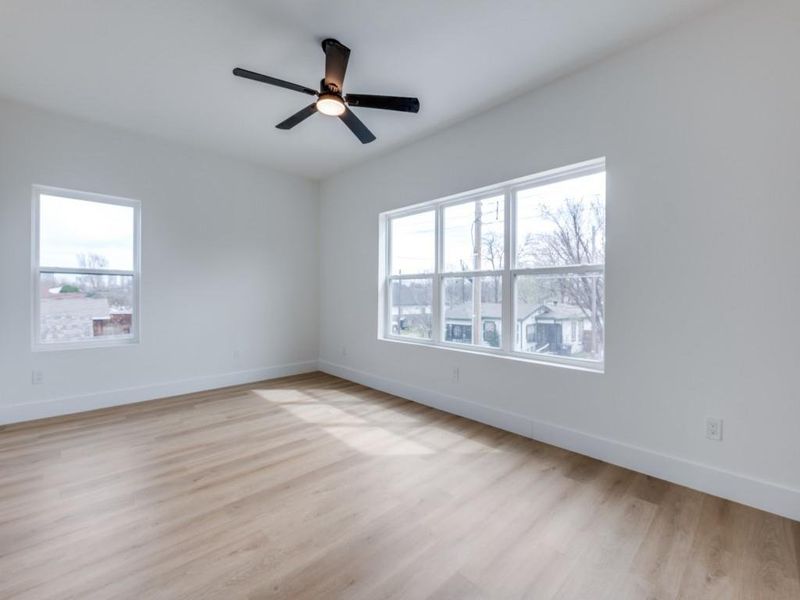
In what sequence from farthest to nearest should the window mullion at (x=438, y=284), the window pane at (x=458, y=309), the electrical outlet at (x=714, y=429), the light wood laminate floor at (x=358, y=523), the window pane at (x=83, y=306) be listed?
the window mullion at (x=438, y=284)
the window pane at (x=458, y=309)
the window pane at (x=83, y=306)
the electrical outlet at (x=714, y=429)
the light wood laminate floor at (x=358, y=523)

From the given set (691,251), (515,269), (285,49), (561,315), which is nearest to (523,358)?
(561,315)

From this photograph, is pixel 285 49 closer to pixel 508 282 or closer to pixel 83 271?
pixel 508 282

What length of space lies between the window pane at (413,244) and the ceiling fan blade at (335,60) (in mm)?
1860

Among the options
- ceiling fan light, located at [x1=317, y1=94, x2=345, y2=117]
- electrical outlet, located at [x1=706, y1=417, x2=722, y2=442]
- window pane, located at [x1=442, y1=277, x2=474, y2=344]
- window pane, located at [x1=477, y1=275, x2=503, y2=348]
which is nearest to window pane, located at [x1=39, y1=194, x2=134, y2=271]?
ceiling fan light, located at [x1=317, y1=94, x2=345, y2=117]

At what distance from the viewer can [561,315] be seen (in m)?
2.91

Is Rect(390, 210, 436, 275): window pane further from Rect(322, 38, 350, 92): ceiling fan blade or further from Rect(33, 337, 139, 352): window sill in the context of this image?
Rect(33, 337, 139, 352): window sill

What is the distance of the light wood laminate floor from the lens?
148 cm

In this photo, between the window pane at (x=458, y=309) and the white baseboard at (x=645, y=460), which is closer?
the white baseboard at (x=645, y=460)

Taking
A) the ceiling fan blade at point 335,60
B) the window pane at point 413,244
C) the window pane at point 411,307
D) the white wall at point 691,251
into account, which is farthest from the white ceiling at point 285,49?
the window pane at point 411,307

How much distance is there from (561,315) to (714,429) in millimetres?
1146

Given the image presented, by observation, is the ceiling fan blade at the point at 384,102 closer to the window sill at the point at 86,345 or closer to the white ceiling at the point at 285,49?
the white ceiling at the point at 285,49

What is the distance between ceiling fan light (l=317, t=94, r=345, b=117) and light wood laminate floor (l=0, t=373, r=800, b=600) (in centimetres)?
244

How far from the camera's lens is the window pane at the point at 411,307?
4.10m

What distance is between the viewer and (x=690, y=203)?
2.22 m
